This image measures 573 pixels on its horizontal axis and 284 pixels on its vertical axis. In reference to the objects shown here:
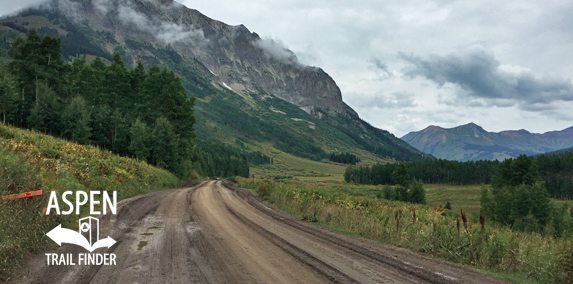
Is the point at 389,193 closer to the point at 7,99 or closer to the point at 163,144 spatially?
the point at 163,144

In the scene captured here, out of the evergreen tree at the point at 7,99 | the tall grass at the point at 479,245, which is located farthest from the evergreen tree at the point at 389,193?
the evergreen tree at the point at 7,99

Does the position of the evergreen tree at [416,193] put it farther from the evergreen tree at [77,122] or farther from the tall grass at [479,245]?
the tall grass at [479,245]

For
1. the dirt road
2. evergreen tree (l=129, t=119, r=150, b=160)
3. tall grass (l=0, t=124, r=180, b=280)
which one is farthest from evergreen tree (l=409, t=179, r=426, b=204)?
the dirt road

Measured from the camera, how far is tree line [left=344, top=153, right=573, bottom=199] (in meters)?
144

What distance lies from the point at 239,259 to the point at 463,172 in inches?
7641

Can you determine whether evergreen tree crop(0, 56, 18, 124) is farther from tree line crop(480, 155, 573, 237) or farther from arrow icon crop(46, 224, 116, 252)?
tree line crop(480, 155, 573, 237)

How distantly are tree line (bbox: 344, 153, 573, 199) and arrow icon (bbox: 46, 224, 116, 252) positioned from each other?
17211 cm

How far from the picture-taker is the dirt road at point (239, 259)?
6062 mm

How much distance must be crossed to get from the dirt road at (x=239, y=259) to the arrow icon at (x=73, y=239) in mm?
255

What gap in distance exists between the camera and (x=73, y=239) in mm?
8344

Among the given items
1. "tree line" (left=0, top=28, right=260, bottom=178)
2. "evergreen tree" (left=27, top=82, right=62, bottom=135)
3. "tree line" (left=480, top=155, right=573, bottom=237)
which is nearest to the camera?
"evergreen tree" (left=27, top=82, right=62, bottom=135)

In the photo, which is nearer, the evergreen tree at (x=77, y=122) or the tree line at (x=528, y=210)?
the evergreen tree at (x=77, y=122)

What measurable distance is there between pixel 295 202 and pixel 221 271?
40.1ft

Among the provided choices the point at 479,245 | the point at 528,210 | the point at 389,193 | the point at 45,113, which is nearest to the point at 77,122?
the point at 45,113
